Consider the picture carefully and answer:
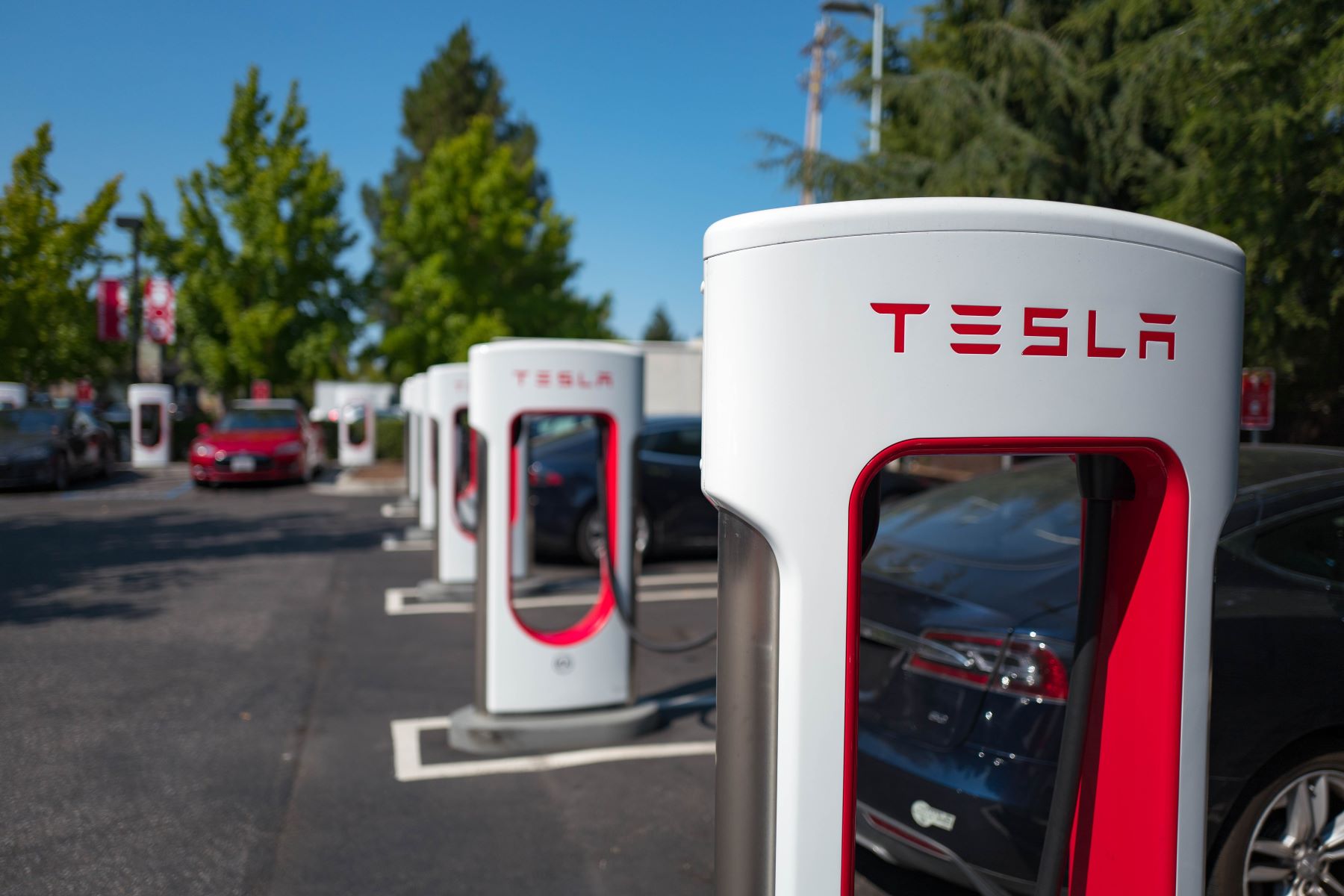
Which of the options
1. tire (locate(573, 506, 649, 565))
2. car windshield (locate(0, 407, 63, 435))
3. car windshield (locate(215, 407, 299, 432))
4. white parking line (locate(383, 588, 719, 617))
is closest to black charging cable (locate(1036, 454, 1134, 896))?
white parking line (locate(383, 588, 719, 617))

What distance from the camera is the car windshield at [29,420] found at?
1720cm

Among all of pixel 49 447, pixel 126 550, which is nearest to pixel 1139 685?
pixel 126 550

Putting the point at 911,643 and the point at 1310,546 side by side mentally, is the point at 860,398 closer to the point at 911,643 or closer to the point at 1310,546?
the point at 911,643

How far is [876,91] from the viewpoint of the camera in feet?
41.3

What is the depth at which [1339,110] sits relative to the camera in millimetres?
6637

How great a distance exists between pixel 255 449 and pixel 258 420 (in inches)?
68.2

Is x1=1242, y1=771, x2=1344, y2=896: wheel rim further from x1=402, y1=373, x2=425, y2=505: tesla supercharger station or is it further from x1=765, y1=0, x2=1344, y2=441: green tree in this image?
x1=402, y1=373, x2=425, y2=505: tesla supercharger station

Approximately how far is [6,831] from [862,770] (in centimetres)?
316

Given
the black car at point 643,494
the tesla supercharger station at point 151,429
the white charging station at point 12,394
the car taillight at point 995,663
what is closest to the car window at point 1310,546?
the car taillight at point 995,663

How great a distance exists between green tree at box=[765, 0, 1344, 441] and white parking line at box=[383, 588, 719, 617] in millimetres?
4640

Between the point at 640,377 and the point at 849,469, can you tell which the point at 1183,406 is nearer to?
the point at 849,469

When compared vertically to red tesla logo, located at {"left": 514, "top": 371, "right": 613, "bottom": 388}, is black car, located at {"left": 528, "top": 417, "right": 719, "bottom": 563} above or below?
below

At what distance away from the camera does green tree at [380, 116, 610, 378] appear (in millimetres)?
29266

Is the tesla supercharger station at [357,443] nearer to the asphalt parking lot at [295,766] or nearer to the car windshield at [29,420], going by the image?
the car windshield at [29,420]
